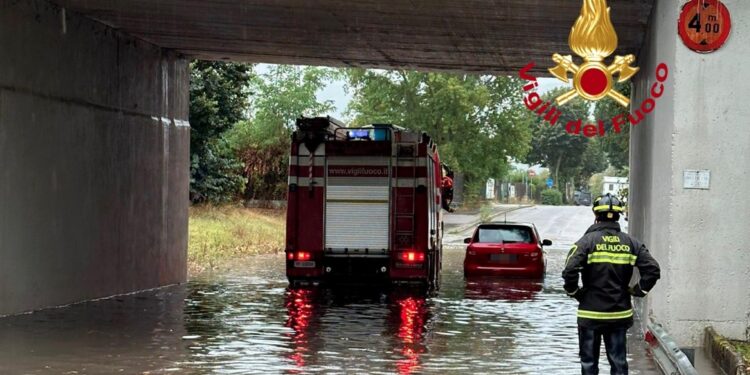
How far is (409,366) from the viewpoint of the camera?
12.0 meters

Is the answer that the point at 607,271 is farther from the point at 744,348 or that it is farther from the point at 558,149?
the point at 558,149

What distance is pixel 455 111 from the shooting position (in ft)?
204

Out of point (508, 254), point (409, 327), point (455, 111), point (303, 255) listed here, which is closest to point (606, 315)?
point (409, 327)

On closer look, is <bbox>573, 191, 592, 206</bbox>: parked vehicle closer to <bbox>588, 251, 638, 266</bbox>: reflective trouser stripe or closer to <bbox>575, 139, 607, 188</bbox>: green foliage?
<bbox>575, 139, 607, 188</bbox>: green foliage

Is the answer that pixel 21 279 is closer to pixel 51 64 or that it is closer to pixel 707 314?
pixel 51 64

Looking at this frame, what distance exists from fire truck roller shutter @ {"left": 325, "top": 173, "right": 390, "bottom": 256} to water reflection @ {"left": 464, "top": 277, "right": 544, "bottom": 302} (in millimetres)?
2101

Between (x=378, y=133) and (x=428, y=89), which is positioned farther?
(x=428, y=89)

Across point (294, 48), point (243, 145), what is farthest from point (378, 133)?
point (243, 145)

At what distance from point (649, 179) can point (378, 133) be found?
6.55 meters

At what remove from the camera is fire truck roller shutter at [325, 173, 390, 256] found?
68.0 ft

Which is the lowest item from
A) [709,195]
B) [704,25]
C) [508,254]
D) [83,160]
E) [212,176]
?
[508,254]

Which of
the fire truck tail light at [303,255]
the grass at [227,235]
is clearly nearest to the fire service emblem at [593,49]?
the fire truck tail light at [303,255]

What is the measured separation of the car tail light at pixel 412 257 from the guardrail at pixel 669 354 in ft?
37.8

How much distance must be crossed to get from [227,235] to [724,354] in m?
27.4
